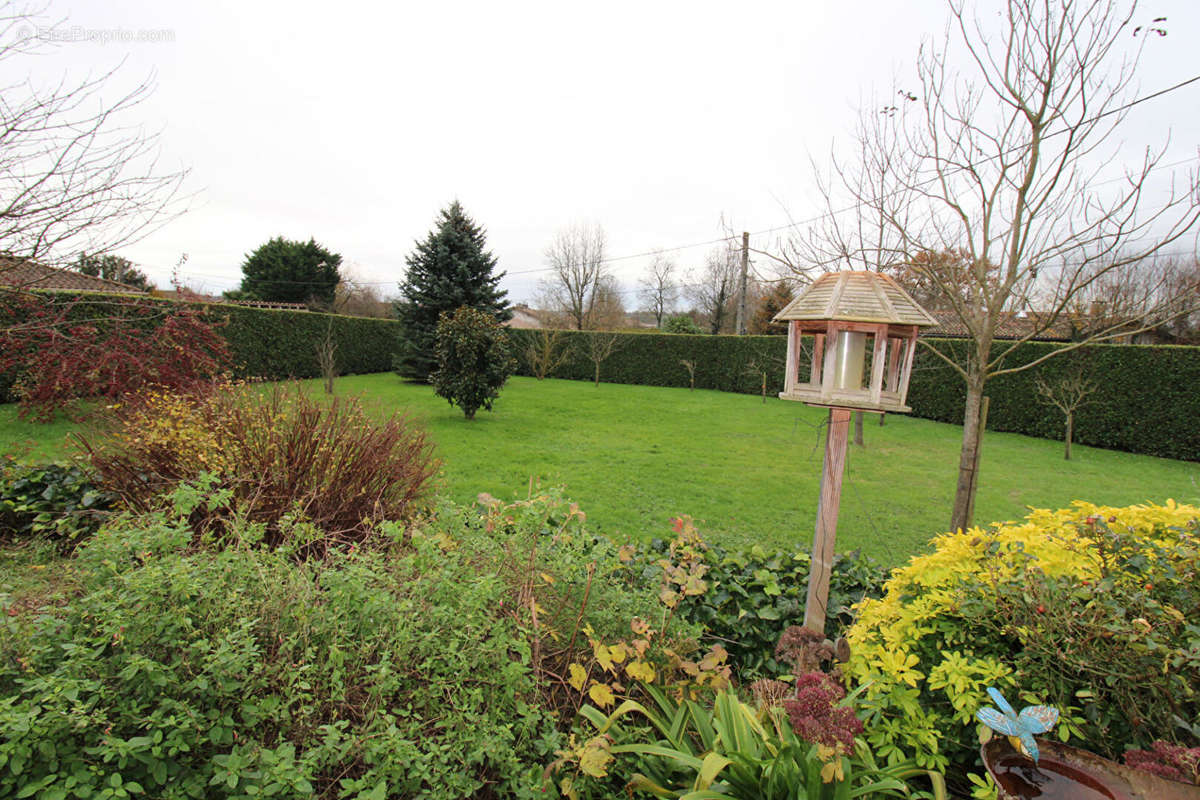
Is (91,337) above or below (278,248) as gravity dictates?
below

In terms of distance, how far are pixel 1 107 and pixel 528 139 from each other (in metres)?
9.59

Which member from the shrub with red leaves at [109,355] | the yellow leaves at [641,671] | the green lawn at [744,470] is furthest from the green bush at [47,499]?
the yellow leaves at [641,671]

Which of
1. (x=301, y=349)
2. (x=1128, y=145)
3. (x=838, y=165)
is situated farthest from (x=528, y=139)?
(x=1128, y=145)

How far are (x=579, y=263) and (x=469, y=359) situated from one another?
2678 cm

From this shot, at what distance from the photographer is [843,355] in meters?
2.34

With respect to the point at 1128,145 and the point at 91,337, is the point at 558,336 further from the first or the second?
the point at 1128,145

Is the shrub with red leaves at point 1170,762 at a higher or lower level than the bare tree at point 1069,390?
lower

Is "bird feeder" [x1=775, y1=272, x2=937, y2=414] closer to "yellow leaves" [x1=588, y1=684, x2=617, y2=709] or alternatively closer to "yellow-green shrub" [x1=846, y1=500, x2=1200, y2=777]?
"yellow-green shrub" [x1=846, y1=500, x2=1200, y2=777]

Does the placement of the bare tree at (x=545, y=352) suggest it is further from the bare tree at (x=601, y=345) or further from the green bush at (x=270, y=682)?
the green bush at (x=270, y=682)

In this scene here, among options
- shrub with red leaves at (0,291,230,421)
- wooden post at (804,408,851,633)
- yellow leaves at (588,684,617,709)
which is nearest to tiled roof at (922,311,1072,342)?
wooden post at (804,408,851,633)

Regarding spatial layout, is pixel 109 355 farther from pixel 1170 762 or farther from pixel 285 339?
pixel 285 339

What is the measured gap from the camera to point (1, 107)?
122 inches

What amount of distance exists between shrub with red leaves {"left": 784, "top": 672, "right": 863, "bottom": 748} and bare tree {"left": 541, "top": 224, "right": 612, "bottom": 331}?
1332 inches

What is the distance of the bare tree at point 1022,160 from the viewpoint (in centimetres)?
288
